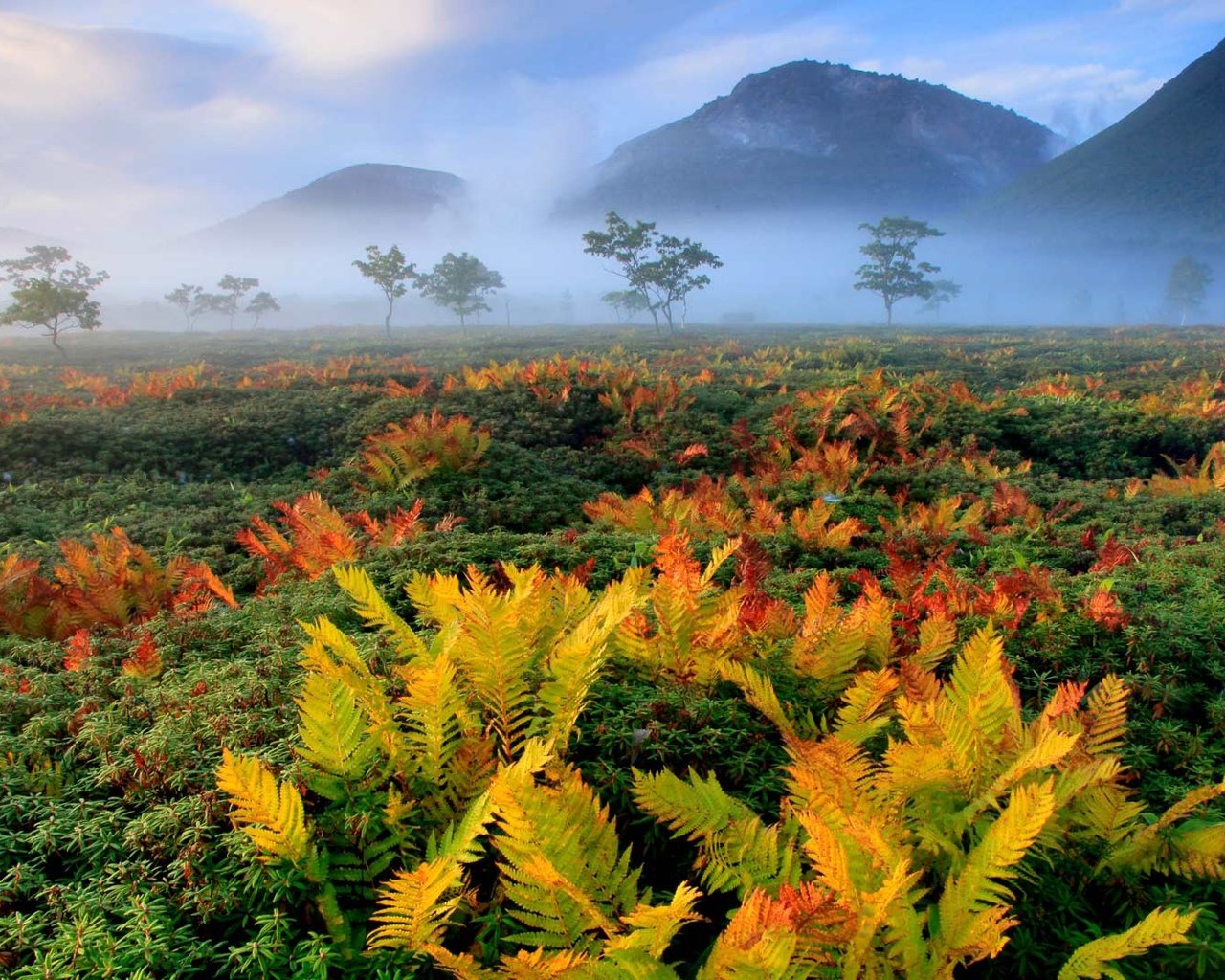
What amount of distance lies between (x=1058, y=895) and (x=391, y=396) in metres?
10.8

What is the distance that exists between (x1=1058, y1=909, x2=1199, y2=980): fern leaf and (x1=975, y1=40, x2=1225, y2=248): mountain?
549ft

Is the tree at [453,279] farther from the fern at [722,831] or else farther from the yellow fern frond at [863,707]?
the fern at [722,831]

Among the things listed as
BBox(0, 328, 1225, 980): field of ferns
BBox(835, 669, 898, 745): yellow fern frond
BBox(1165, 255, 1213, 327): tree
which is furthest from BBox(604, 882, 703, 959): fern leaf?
BBox(1165, 255, 1213, 327): tree

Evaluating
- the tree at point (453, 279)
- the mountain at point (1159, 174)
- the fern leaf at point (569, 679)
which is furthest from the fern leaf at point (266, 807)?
the mountain at point (1159, 174)

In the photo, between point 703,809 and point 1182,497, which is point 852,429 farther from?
point 703,809

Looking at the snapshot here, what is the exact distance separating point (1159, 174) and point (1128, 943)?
600 feet

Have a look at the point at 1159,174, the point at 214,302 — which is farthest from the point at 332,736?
the point at 1159,174

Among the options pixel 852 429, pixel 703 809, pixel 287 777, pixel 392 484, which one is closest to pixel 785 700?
pixel 703 809

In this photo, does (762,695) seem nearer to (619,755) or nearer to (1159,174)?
(619,755)

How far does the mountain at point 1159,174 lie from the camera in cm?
12794

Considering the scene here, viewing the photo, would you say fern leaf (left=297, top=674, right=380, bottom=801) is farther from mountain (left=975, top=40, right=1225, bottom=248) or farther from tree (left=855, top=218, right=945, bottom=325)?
mountain (left=975, top=40, right=1225, bottom=248)

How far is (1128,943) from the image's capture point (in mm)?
1265

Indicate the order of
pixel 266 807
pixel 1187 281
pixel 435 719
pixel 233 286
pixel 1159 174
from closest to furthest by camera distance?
pixel 266 807
pixel 435 719
pixel 1187 281
pixel 233 286
pixel 1159 174

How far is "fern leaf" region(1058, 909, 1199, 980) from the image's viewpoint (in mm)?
1210
